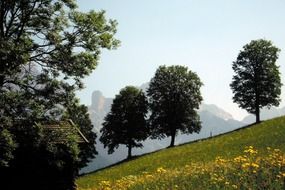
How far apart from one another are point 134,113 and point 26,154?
161ft

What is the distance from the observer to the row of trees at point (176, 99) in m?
73.6

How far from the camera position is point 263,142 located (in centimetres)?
3444

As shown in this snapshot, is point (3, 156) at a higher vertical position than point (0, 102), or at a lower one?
lower

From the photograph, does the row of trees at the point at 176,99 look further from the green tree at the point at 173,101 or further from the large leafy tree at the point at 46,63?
the large leafy tree at the point at 46,63

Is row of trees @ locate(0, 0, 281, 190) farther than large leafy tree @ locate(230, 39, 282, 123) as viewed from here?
No

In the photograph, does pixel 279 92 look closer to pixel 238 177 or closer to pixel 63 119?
pixel 63 119

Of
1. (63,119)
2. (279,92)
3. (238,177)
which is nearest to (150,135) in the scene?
(279,92)

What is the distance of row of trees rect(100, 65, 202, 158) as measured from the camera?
3039 inches

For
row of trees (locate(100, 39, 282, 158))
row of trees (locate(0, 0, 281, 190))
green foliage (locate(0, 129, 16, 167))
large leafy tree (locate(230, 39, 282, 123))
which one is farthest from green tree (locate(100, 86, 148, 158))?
green foliage (locate(0, 129, 16, 167))

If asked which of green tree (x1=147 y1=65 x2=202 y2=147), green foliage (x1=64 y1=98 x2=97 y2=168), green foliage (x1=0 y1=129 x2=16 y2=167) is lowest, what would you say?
green foliage (x1=0 y1=129 x2=16 y2=167)

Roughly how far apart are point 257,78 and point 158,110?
61.4ft

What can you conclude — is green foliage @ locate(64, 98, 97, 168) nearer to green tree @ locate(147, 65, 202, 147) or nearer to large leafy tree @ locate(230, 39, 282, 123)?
green tree @ locate(147, 65, 202, 147)

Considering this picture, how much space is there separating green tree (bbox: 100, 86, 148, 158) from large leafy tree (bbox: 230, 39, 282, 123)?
57.5 ft

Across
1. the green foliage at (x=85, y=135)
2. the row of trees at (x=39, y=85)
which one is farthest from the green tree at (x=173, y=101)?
the row of trees at (x=39, y=85)
